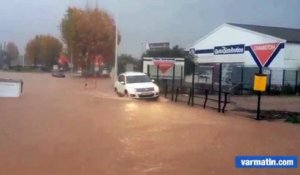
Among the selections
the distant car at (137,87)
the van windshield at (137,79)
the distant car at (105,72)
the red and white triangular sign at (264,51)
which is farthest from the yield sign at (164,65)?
the distant car at (105,72)

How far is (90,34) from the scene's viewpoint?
228ft

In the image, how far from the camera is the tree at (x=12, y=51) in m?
155

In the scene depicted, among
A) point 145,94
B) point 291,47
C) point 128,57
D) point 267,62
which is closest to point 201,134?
point 267,62

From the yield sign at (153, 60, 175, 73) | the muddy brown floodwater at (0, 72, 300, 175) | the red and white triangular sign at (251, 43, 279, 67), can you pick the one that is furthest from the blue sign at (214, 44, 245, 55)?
the red and white triangular sign at (251, 43, 279, 67)

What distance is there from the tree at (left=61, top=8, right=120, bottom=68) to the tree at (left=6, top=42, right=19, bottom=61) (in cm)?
8820

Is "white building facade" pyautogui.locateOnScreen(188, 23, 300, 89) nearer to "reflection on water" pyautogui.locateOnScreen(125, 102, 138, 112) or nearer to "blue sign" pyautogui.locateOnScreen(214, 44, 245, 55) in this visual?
"blue sign" pyautogui.locateOnScreen(214, 44, 245, 55)

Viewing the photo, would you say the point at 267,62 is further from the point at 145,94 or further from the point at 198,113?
the point at 145,94

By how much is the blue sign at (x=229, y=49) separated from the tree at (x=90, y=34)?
70.7 feet

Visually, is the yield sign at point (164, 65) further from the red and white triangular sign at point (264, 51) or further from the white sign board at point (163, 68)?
the red and white triangular sign at point (264, 51)

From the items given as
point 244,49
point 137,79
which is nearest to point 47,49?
point 244,49

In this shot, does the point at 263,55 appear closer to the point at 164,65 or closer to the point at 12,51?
the point at 164,65

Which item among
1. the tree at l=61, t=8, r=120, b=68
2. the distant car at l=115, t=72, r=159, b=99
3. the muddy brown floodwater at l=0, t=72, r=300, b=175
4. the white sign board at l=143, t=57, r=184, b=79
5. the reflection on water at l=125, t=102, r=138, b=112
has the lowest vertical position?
the reflection on water at l=125, t=102, r=138, b=112

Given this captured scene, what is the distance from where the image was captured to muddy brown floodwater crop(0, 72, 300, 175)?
8.72 meters

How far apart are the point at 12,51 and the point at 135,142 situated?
154501 millimetres
